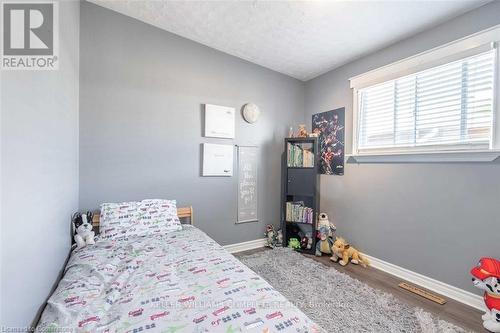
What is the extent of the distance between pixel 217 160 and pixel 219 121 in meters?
0.52

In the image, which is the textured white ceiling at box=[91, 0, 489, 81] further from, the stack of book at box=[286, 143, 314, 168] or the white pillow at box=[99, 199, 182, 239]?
the white pillow at box=[99, 199, 182, 239]

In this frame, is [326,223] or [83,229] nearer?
[83,229]

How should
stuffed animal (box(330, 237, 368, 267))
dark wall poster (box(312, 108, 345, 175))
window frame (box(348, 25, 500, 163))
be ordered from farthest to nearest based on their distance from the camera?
dark wall poster (box(312, 108, 345, 175))
stuffed animal (box(330, 237, 368, 267))
window frame (box(348, 25, 500, 163))

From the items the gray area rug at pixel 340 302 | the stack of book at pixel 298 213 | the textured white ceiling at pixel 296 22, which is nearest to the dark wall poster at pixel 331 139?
the stack of book at pixel 298 213

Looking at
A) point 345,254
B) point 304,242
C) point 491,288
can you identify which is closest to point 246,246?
point 304,242

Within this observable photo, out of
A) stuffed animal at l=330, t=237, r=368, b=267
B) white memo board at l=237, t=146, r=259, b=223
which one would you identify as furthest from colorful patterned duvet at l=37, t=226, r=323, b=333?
stuffed animal at l=330, t=237, r=368, b=267

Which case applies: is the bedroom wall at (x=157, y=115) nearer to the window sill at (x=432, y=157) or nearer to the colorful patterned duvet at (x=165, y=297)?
the colorful patterned duvet at (x=165, y=297)

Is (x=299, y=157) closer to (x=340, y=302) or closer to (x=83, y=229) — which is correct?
(x=340, y=302)

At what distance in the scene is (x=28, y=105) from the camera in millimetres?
982

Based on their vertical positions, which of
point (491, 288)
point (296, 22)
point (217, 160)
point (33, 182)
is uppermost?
point (296, 22)

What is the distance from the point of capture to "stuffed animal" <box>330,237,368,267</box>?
2.53 meters

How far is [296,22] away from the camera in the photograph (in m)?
2.16

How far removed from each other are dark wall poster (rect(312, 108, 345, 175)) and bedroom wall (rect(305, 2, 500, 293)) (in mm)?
97

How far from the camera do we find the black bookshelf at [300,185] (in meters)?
2.95
